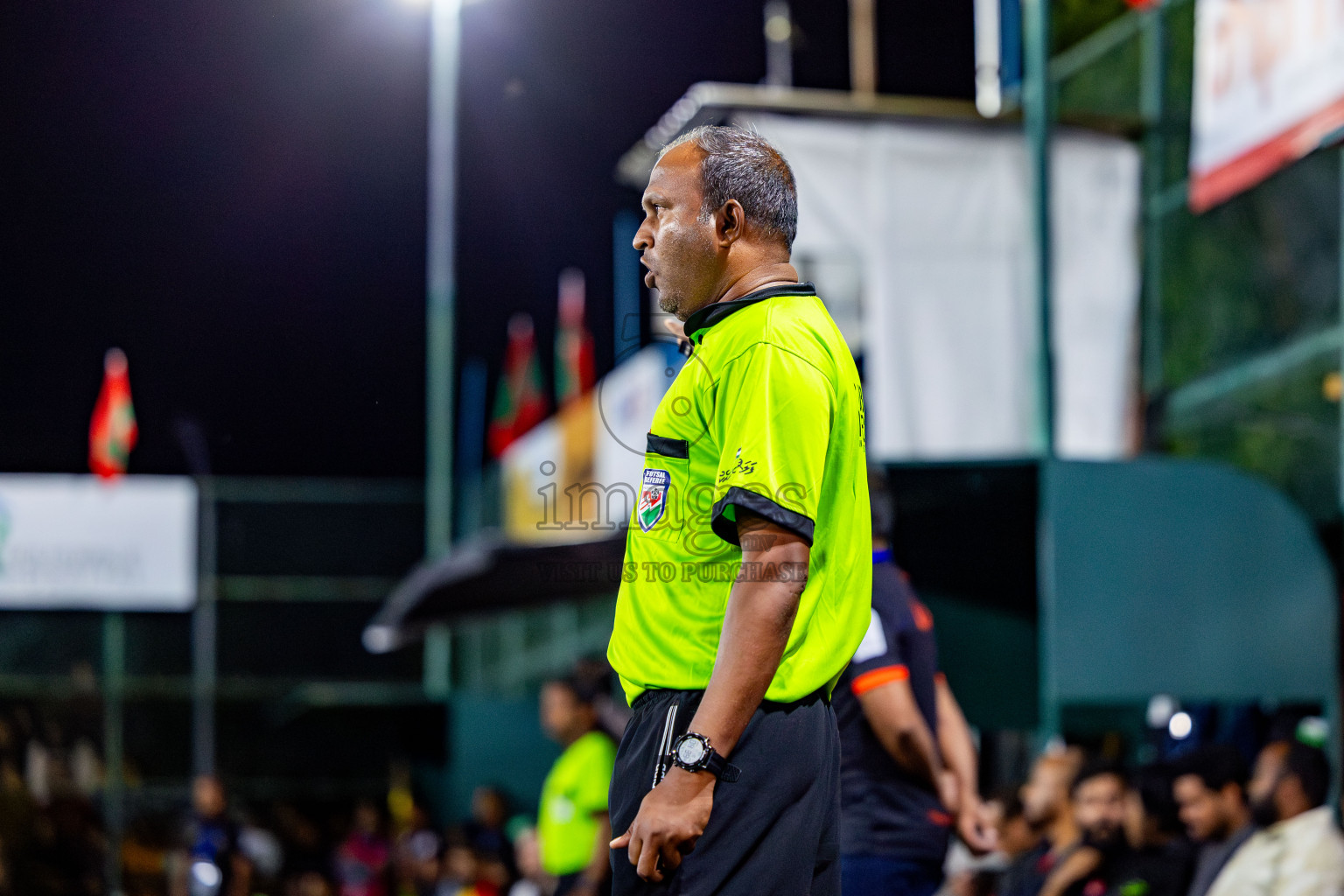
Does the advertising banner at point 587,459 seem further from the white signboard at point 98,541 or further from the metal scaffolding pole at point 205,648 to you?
the white signboard at point 98,541

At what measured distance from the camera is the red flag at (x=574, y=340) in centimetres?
Answer: 1955

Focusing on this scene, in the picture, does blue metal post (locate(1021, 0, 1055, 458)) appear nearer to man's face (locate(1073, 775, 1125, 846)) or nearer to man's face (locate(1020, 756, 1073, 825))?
man's face (locate(1020, 756, 1073, 825))

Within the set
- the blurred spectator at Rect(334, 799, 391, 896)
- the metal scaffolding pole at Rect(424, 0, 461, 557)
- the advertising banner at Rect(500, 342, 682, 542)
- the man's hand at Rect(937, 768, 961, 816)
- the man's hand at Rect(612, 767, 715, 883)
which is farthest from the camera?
the blurred spectator at Rect(334, 799, 391, 896)

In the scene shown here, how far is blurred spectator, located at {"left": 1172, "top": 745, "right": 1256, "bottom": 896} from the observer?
7281 mm

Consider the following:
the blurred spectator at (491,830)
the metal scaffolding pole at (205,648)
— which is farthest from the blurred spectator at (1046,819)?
the metal scaffolding pole at (205,648)

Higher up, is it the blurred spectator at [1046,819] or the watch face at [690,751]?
the watch face at [690,751]

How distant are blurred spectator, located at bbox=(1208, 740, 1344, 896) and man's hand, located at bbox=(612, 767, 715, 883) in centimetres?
472

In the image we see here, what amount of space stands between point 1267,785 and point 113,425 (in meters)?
15.0

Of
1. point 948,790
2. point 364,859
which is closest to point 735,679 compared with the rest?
point 948,790

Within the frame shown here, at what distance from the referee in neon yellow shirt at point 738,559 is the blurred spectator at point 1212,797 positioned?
4905 millimetres

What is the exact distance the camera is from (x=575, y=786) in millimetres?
7809

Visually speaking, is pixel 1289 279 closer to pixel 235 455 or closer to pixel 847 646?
pixel 847 646

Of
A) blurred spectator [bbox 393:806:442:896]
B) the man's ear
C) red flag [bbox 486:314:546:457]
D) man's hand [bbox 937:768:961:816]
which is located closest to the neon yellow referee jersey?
the man's ear

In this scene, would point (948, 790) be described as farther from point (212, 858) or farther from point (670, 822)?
point (212, 858)
